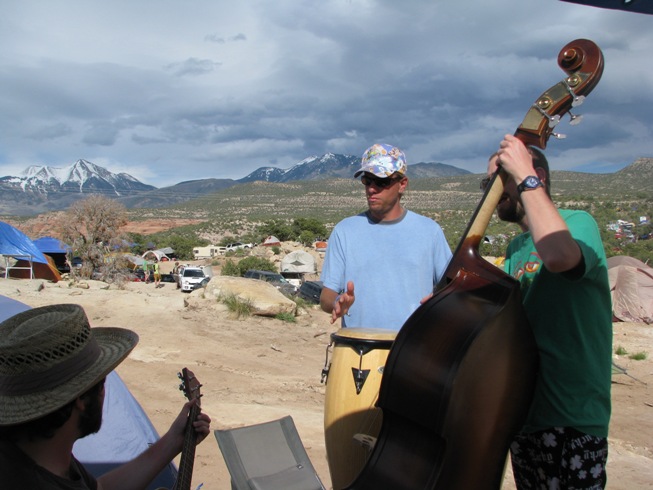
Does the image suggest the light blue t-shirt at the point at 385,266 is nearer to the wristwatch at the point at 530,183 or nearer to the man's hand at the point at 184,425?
the man's hand at the point at 184,425

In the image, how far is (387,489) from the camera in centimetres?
176

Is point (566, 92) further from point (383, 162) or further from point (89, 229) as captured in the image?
point (89, 229)

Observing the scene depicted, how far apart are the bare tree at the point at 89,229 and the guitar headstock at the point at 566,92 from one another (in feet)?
77.5

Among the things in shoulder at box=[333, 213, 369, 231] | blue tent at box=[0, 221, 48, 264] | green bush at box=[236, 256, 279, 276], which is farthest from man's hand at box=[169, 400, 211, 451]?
green bush at box=[236, 256, 279, 276]

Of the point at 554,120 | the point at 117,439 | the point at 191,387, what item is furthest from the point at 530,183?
the point at 117,439

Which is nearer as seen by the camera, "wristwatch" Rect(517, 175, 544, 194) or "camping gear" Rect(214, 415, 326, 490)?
"wristwatch" Rect(517, 175, 544, 194)

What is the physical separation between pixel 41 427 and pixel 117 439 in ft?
6.34

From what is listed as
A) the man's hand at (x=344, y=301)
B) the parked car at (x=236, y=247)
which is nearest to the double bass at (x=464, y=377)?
the man's hand at (x=344, y=301)

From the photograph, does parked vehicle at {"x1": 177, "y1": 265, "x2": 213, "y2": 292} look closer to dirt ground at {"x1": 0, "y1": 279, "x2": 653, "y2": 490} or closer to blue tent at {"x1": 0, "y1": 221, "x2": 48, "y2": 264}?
blue tent at {"x1": 0, "y1": 221, "x2": 48, "y2": 264}

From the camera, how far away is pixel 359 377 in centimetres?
265

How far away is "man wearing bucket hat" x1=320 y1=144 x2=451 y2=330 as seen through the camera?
2992 millimetres

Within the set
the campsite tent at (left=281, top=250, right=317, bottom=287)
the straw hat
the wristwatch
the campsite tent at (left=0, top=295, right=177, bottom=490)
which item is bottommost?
the campsite tent at (left=281, top=250, right=317, bottom=287)

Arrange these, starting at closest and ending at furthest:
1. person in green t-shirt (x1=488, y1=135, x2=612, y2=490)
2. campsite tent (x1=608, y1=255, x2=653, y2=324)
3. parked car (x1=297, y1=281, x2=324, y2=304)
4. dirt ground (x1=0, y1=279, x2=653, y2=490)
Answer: person in green t-shirt (x1=488, y1=135, x2=612, y2=490) < dirt ground (x1=0, y1=279, x2=653, y2=490) < campsite tent (x1=608, y1=255, x2=653, y2=324) < parked car (x1=297, y1=281, x2=324, y2=304)

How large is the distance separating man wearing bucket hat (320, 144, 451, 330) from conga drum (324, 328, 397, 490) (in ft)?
0.84
